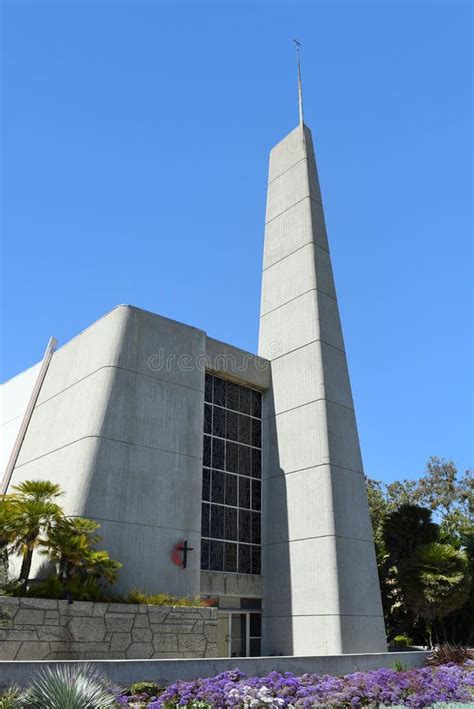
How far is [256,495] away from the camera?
23.1m

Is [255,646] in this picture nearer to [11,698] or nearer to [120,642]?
[120,642]

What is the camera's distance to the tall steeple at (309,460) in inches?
785

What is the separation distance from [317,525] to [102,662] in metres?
10.2

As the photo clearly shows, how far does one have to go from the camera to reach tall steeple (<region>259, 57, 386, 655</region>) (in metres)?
19.9

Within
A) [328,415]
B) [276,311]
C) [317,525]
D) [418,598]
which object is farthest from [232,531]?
[276,311]

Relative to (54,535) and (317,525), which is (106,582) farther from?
(317,525)

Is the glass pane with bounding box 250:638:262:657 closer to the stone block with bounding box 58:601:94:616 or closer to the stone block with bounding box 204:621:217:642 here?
the stone block with bounding box 204:621:217:642

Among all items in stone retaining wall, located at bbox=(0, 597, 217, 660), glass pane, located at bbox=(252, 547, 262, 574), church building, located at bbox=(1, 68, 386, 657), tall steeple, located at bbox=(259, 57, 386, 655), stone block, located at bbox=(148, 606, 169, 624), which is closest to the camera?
stone retaining wall, located at bbox=(0, 597, 217, 660)

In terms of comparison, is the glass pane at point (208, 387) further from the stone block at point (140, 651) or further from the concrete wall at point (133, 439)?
the stone block at point (140, 651)

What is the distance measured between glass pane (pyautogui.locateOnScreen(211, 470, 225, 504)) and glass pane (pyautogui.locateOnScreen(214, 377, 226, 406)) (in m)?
2.52

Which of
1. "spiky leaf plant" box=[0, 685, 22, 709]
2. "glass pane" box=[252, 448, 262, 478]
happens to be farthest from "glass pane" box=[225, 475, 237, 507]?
"spiky leaf plant" box=[0, 685, 22, 709]

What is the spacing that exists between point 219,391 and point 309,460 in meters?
4.06

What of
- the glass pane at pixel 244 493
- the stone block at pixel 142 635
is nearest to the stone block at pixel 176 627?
the stone block at pixel 142 635

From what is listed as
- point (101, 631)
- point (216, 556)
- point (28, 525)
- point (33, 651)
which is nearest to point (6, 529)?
point (28, 525)
